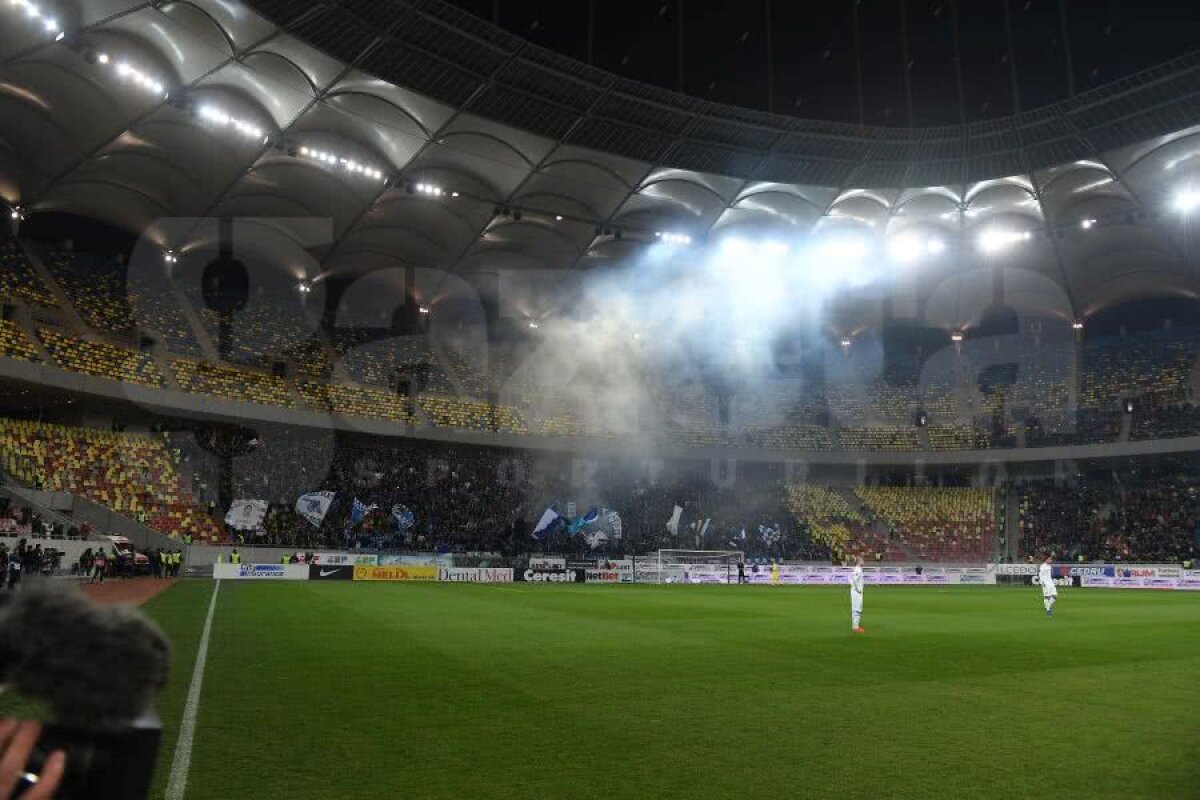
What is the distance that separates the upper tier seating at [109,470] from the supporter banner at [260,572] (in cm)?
349

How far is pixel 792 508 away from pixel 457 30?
1376 inches

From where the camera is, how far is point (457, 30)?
34688 mm

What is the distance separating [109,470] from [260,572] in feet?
28.1

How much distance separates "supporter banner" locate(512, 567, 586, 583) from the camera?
40312 millimetres

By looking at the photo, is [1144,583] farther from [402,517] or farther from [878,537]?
[402,517]

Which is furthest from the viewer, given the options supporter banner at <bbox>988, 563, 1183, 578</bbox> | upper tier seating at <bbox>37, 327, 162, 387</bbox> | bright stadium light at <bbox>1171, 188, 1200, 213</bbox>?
bright stadium light at <bbox>1171, 188, 1200, 213</bbox>

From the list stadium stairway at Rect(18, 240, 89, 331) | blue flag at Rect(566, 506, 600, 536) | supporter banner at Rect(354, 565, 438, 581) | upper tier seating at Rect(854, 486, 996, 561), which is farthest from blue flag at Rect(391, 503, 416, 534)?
upper tier seating at Rect(854, 486, 996, 561)

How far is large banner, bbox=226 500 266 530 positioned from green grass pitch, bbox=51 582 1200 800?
2287 centimetres

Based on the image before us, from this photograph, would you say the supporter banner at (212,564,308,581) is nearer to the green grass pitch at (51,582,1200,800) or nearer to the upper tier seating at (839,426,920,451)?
the green grass pitch at (51,582,1200,800)

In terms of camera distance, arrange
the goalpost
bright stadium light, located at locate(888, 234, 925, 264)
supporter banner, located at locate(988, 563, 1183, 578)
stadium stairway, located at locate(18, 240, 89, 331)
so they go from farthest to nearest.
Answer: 1. bright stadium light, located at locate(888, 234, 925, 264)
2. supporter banner, located at locate(988, 563, 1183, 578)
3. the goalpost
4. stadium stairway, located at locate(18, 240, 89, 331)

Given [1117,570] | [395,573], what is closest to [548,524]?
[395,573]

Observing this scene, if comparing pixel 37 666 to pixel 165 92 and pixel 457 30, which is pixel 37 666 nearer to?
pixel 457 30

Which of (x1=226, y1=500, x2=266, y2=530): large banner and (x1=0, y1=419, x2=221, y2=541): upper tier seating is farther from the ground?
(x1=0, y1=419, x2=221, y2=541): upper tier seating

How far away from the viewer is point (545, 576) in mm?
40500
